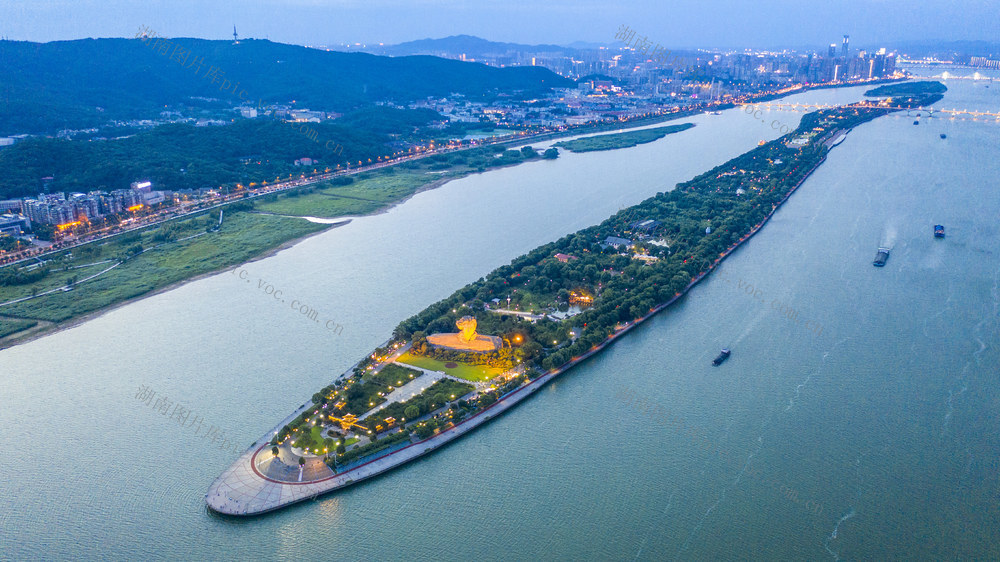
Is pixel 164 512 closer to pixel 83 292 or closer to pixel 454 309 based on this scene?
pixel 454 309

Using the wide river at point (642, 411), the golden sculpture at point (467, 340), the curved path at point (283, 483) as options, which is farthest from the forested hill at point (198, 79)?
the curved path at point (283, 483)

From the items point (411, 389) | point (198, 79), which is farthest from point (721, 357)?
point (198, 79)

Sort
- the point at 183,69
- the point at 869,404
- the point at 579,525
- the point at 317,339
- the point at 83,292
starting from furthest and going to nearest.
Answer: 1. the point at 183,69
2. the point at 83,292
3. the point at 317,339
4. the point at 869,404
5. the point at 579,525

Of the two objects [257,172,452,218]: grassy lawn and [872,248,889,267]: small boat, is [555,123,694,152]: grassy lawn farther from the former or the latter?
[872,248,889,267]: small boat

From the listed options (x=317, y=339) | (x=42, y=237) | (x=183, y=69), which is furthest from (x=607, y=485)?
(x=183, y=69)

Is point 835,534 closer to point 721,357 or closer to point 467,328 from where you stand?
point 721,357

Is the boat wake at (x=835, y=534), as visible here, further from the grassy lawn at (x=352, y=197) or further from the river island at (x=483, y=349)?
the grassy lawn at (x=352, y=197)
